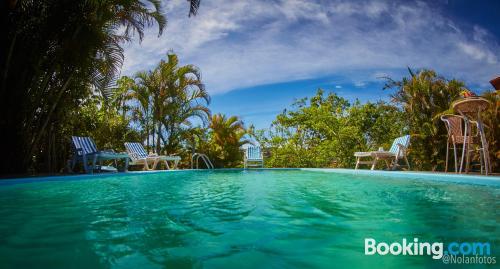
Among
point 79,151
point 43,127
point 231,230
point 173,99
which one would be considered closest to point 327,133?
point 173,99

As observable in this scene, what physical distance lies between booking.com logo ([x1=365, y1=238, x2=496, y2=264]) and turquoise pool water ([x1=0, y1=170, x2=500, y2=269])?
72 millimetres

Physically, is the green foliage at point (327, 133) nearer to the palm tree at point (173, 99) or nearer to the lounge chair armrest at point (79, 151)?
the palm tree at point (173, 99)

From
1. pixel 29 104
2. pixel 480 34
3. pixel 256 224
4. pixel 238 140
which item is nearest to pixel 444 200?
pixel 256 224

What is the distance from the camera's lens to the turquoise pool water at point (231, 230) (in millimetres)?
1491

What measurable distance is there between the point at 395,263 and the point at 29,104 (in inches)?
299

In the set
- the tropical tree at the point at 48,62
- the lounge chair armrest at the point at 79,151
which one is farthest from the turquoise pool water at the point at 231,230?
the lounge chair armrest at the point at 79,151

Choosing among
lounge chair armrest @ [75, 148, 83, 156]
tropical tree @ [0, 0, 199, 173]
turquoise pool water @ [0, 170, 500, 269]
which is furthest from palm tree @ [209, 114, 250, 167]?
turquoise pool water @ [0, 170, 500, 269]

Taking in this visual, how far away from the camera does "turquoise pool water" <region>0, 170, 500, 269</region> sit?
1491mm

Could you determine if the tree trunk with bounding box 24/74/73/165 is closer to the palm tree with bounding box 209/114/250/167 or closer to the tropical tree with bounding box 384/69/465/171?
the palm tree with bounding box 209/114/250/167

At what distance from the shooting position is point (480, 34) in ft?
30.8

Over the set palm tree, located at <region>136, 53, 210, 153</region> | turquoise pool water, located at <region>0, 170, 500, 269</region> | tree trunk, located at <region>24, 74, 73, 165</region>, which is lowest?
turquoise pool water, located at <region>0, 170, 500, 269</region>

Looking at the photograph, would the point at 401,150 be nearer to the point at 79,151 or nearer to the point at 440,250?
the point at 440,250

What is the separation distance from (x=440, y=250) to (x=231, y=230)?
1257 mm

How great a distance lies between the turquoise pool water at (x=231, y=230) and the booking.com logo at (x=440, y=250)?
0.24 ft
